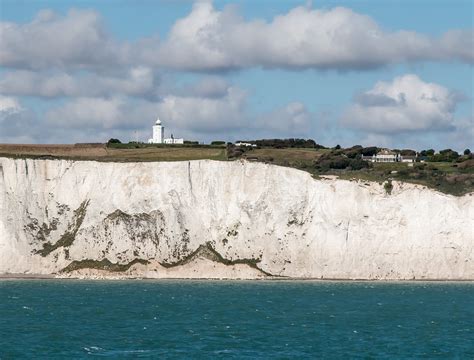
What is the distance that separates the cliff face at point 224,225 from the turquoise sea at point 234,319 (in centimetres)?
374

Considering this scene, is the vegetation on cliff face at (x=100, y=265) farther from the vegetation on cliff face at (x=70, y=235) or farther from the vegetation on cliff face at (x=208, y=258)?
the vegetation on cliff face at (x=208, y=258)

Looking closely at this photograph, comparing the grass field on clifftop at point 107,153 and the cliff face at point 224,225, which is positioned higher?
the grass field on clifftop at point 107,153

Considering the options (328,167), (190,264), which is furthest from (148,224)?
(328,167)

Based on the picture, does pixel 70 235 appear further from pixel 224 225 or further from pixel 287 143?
pixel 287 143

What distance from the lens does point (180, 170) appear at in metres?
110

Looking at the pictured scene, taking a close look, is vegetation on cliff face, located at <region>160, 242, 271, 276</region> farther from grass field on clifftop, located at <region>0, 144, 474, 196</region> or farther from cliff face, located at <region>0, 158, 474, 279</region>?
grass field on clifftop, located at <region>0, 144, 474, 196</region>

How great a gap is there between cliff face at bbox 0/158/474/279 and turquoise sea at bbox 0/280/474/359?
374 centimetres

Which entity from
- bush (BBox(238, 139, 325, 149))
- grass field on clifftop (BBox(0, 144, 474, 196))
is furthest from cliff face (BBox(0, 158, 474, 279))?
bush (BBox(238, 139, 325, 149))

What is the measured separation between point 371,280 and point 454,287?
351 inches

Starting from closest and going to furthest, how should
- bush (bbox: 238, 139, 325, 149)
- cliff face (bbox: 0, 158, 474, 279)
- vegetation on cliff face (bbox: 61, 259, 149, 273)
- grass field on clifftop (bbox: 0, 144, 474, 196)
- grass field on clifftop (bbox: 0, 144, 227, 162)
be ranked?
cliff face (bbox: 0, 158, 474, 279), vegetation on cliff face (bbox: 61, 259, 149, 273), grass field on clifftop (bbox: 0, 144, 474, 196), grass field on clifftop (bbox: 0, 144, 227, 162), bush (bbox: 238, 139, 325, 149)

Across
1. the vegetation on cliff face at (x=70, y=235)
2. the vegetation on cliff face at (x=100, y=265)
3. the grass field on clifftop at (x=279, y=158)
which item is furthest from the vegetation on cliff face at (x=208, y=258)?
the grass field on clifftop at (x=279, y=158)

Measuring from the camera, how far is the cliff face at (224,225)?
10388cm

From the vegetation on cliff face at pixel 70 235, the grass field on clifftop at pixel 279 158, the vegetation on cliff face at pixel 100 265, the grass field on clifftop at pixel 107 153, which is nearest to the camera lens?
the vegetation on cliff face at pixel 100 265

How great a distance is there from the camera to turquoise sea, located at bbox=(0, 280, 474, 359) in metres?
57.8
